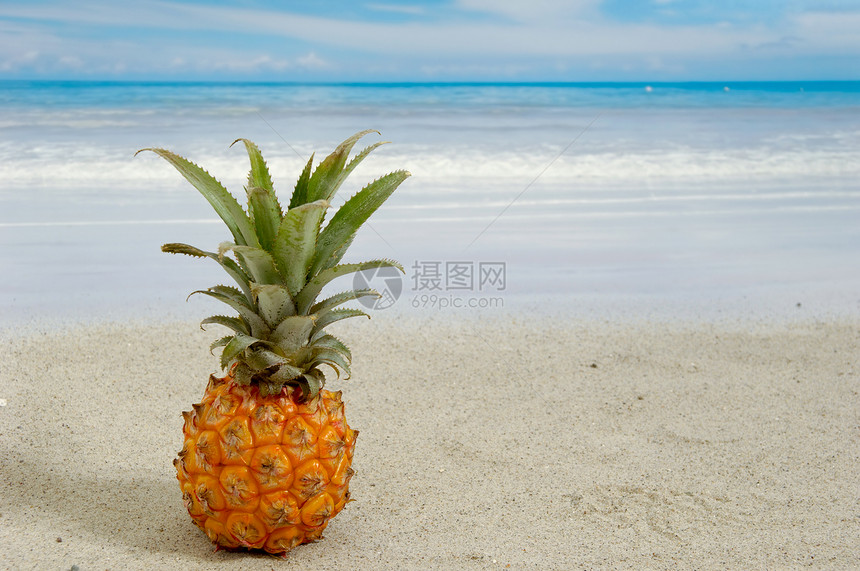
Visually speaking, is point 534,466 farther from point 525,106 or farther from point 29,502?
point 525,106

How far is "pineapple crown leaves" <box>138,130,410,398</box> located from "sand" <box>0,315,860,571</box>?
0.64 metres

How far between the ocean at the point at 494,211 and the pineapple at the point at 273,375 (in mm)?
2827

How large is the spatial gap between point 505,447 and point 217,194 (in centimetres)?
177

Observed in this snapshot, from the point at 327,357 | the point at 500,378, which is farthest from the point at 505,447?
the point at 327,357

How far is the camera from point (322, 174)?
2166 mm

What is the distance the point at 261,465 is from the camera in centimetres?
214

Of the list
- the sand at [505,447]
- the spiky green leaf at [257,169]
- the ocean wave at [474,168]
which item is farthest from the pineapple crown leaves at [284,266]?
the ocean wave at [474,168]

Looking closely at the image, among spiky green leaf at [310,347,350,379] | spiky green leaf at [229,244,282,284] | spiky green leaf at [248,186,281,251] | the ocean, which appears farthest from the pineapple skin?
the ocean

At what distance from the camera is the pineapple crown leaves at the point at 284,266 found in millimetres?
2088

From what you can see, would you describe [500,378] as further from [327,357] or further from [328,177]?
[328,177]

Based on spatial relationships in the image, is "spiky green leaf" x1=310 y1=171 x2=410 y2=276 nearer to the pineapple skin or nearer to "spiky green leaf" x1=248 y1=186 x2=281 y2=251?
"spiky green leaf" x1=248 y1=186 x2=281 y2=251

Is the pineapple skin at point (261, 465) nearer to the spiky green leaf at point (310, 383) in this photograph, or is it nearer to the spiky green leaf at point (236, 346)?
the spiky green leaf at point (310, 383)

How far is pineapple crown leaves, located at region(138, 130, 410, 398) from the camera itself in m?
2.09

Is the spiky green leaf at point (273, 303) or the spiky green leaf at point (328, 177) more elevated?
the spiky green leaf at point (328, 177)
